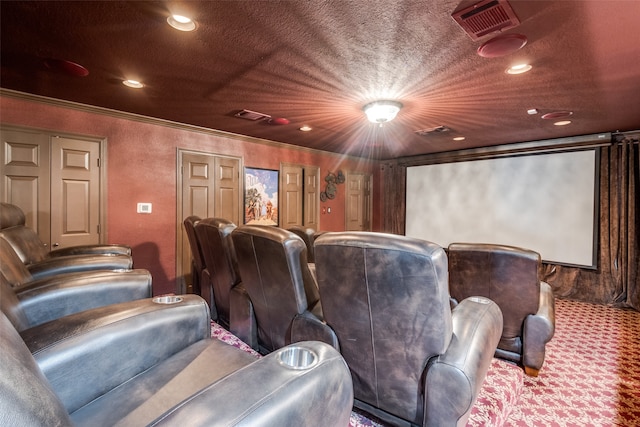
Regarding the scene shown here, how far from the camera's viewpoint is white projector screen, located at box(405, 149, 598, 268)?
14.6 ft

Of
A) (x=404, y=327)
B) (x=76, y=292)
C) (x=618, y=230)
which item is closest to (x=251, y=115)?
(x=76, y=292)

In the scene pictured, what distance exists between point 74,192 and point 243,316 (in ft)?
8.30

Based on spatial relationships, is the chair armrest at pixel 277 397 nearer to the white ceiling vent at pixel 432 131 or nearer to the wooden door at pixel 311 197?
the white ceiling vent at pixel 432 131

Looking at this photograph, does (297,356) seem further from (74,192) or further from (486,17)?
(74,192)

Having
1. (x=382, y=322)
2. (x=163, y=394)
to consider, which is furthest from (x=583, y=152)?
(x=163, y=394)

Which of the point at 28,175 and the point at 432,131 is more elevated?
the point at 432,131

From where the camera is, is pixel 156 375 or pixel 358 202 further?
pixel 358 202

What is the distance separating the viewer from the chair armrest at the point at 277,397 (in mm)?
652

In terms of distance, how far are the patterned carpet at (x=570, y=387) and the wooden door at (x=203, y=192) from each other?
1496 millimetres

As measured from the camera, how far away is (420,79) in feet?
8.41

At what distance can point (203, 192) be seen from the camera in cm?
437

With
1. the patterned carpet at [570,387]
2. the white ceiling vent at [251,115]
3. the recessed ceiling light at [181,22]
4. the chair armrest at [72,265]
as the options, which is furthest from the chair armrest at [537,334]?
the white ceiling vent at [251,115]

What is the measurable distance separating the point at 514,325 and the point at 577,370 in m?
0.84

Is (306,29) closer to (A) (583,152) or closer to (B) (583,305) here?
(A) (583,152)
